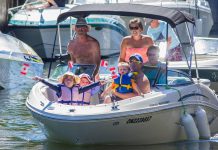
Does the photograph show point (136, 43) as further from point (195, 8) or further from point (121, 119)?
point (195, 8)

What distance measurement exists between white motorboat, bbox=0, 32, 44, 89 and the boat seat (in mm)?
5096

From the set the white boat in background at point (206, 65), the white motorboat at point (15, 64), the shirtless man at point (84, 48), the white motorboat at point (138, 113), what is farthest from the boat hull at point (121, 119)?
the white motorboat at point (15, 64)

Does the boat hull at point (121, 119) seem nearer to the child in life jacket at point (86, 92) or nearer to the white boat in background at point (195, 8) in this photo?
the child in life jacket at point (86, 92)

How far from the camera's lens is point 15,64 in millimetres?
17094

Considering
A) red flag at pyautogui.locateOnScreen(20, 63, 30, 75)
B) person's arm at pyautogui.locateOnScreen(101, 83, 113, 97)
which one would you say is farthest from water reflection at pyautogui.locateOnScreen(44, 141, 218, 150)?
red flag at pyautogui.locateOnScreen(20, 63, 30, 75)

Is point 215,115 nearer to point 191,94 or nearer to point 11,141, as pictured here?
point 191,94

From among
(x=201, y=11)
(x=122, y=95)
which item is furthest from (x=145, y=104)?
(x=201, y=11)

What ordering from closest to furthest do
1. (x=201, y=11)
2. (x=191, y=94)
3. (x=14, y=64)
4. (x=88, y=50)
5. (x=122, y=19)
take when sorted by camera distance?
(x=191, y=94) < (x=88, y=50) < (x=14, y=64) < (x=122, y=19) < (x=201, y=11)

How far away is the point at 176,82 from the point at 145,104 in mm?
1158

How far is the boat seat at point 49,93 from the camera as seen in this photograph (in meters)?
11.5

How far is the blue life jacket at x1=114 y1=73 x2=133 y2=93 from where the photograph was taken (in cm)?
1086

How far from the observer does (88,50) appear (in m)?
12.1

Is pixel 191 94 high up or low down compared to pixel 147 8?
down

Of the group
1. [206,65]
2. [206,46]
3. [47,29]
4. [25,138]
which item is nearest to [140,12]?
[25,138]
